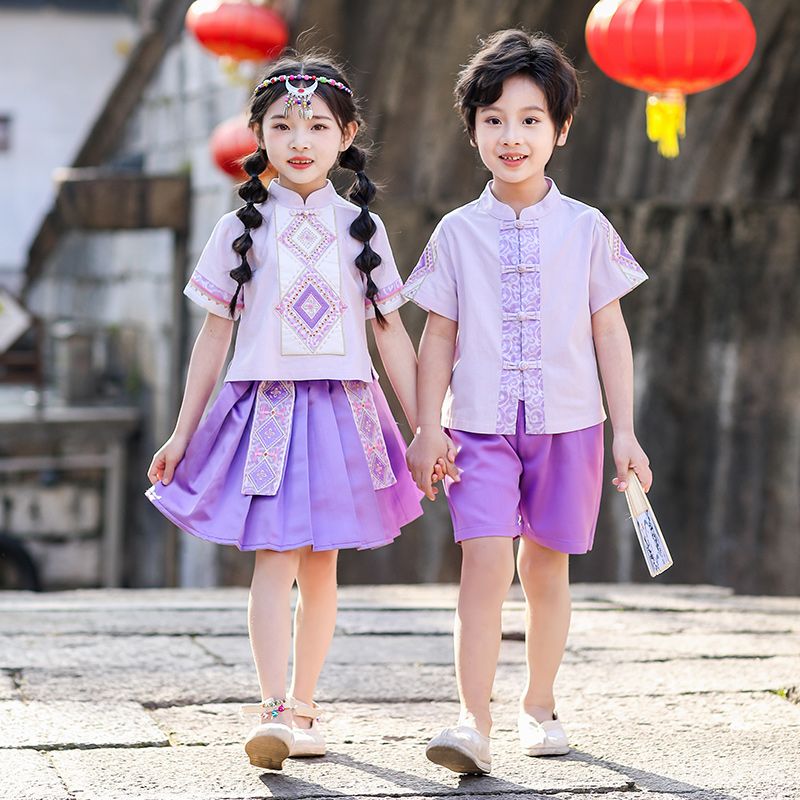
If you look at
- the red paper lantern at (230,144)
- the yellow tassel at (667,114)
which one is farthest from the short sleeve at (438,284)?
the red paper lantern at (230,144)

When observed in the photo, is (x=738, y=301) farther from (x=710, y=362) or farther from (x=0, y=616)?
(x=0, y=616)

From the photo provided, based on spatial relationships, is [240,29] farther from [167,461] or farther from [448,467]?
[448,467]

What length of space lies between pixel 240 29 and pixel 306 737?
6.15 m

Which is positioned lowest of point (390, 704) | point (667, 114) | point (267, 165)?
point (390, 704)

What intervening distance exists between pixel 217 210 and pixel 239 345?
22.6 ft

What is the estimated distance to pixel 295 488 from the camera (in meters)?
2.95

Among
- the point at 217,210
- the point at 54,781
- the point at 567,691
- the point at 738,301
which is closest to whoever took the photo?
the point at 54,781

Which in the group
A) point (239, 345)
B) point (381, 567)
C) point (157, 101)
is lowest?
point (381, 567)

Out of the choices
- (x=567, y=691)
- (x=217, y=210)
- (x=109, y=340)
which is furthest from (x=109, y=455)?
(x=567, y=691)

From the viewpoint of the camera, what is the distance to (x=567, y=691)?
361cm

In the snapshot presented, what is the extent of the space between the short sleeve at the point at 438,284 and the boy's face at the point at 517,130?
194 millimetres

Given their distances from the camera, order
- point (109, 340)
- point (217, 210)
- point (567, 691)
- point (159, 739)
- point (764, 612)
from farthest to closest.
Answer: point (109, 340)
point (217, 210)
point (764, 612)
point (567, 691)
point (159, 739)

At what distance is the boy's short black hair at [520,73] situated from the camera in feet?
9.75

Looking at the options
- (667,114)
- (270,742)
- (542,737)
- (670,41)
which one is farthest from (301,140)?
(667,114)
